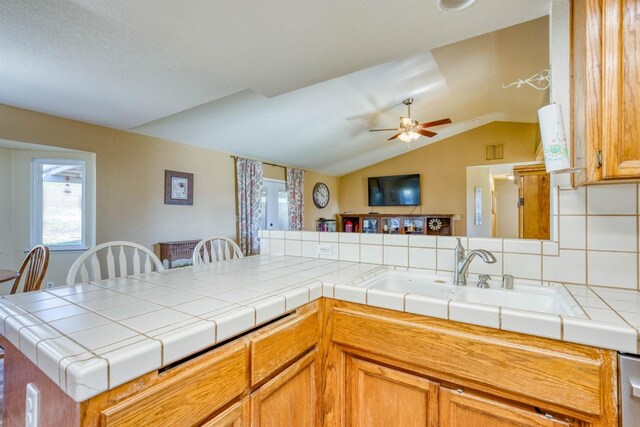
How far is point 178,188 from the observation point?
3.67 meters

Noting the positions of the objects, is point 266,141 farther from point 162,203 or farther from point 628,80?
point 628,80

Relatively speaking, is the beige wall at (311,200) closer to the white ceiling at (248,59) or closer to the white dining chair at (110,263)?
the white ceiling at (248,59)

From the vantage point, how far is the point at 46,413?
593 millimetres

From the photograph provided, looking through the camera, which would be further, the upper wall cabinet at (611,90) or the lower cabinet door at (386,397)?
the lower cabinet door at (386,397)

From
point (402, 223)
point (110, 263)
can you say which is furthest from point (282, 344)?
point (402, 223)

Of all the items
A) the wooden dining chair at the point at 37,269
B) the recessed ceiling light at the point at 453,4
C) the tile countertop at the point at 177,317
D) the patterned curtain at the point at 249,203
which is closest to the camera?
the tile countertop at the point at 177,317

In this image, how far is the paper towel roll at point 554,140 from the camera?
1.04 metres

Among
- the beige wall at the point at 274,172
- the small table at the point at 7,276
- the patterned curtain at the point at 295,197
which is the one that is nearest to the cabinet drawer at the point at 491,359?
the small table at the point at 7,276

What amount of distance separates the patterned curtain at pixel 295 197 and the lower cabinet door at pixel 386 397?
4496 millimetres

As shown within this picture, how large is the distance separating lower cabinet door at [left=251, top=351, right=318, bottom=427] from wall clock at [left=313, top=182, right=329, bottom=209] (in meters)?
5.28

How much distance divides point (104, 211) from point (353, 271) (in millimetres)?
2952

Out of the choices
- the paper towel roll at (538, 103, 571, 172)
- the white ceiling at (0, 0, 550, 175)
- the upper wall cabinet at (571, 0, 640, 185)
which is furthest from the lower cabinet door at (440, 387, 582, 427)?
the white ceiling at (0, 0, 550, 175)

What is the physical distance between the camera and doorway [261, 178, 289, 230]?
16.8 feet

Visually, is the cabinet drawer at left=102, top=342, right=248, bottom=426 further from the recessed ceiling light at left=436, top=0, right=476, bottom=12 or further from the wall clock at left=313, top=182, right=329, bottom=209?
the wall clock at left=313, top=182, right=329, bottom=209
